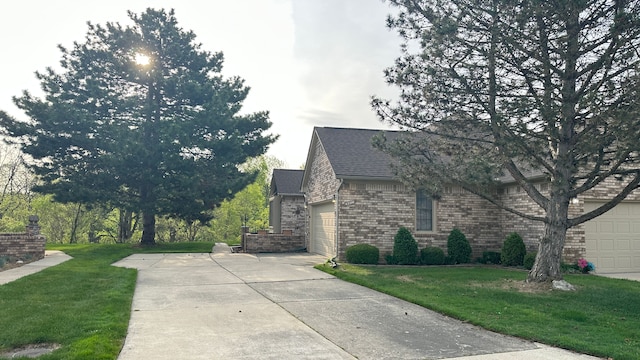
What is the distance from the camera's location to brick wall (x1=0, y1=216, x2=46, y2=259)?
52.2 ft

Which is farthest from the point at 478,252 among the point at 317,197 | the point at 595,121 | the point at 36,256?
the point at 36,256

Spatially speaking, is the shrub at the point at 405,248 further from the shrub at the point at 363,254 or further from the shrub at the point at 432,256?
the shrub at the point at 363,254

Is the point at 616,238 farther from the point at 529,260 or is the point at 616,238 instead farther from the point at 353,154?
the point at 353,154

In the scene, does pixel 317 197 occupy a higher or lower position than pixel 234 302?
higher

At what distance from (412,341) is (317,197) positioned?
1399cm

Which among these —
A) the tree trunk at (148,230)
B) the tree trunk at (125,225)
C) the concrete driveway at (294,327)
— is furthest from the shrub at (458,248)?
the tree trunk at (125,225)

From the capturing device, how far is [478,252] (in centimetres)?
1697

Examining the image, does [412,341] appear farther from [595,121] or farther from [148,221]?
[148,221]

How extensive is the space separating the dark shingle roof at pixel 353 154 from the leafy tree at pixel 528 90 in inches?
172

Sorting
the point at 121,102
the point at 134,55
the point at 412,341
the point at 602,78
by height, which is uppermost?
the point at 134,55

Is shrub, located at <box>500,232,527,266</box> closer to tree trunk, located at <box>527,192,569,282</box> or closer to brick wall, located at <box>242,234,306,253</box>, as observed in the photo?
tree trunk, located at <box>527,192,569,282</box>

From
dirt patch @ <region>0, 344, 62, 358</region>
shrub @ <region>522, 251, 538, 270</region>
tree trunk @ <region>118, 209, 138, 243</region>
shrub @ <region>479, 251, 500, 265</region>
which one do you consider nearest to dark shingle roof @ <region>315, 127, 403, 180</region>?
shrub @ <region>479, 251, 500, 265</region>

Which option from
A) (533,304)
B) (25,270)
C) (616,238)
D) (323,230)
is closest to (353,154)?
(323,230)

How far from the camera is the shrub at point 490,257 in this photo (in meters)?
16.3
